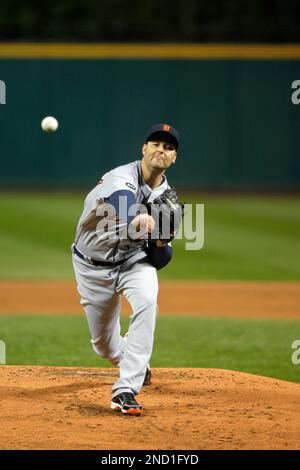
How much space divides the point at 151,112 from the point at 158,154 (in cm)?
1451

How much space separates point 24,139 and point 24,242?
5707mm

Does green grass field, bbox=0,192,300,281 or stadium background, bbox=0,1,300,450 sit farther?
stadium background, bbox=0,1,300,450

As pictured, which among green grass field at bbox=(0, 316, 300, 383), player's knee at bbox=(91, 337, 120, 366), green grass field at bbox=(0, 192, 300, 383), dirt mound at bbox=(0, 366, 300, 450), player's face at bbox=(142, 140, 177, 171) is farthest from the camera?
green grass field at bbox=(0, 192, 300, 383)

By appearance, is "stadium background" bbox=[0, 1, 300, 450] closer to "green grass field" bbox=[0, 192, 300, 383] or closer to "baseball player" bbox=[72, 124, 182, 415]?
"green grass field" bbox=[0, 192, 300, 383]

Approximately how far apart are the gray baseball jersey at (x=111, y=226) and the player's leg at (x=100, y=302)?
10 centimetres

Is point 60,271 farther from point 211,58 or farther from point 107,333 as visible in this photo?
point 211,58

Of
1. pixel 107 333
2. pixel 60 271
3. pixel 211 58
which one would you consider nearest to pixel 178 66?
pixel 211 58

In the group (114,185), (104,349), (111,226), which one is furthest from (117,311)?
(114,185)

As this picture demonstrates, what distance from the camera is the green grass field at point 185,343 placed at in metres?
7.18

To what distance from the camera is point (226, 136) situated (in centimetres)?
1972

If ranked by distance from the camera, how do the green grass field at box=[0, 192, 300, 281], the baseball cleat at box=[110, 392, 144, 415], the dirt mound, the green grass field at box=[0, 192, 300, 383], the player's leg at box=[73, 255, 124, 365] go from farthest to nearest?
the green grass field at box=[0, 192, 300, 281] < the green grass field at box=[0, 192, 300, 383] < the player's leg at box=[73, 255, 124, 365] < the baseball cleat at box=[110, 392, 144, 415] < the dirt mound

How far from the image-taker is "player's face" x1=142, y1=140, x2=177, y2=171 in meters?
5.29

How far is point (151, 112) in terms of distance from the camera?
19.6 meters

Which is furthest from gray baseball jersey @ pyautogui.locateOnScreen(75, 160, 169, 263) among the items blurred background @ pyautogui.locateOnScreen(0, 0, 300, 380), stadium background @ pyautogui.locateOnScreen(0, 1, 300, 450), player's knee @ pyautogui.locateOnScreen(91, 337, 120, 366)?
blurred background @ pyautogui.locateOnScreen(0, 0, 300, 380)
